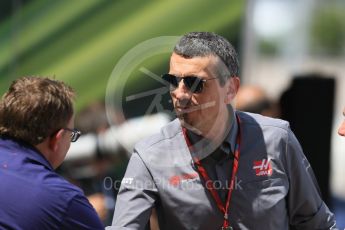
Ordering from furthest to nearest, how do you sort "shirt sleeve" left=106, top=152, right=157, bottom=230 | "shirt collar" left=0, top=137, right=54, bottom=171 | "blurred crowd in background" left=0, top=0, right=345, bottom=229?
"blurred crowd in background" left=0, top=0, right=345, bottom=229 → "shirt sleeve" left=106, top=152, right=157, bottom=230 → "shirt collar" left=0, top=137, right=54, bottom=171

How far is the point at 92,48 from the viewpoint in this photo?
5.26 metres

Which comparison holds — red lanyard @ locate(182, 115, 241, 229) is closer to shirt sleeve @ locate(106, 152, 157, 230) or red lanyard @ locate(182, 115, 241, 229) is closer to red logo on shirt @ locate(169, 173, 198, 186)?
red logo on shirt @ locate(169, 173, 198, 186)

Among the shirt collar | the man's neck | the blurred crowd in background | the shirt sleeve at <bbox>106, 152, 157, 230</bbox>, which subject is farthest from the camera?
the blurred crowd in background

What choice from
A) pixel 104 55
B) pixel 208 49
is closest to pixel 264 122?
pixel 208 49

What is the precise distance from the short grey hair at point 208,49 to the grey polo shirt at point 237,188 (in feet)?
Result: 0.91

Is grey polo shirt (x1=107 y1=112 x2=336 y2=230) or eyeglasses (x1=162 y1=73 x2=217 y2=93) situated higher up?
eyeglasses (x1=162 y1=73 x2=217 y2=93)

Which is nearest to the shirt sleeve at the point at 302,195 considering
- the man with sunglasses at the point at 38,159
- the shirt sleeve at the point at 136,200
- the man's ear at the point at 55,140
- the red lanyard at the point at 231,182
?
the red lanyard at the point at 231,182

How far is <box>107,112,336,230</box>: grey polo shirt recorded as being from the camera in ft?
10.5

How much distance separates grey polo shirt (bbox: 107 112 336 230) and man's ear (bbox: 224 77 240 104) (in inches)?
5.4

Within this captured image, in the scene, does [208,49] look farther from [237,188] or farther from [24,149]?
[24,149]

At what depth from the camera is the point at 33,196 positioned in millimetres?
2764

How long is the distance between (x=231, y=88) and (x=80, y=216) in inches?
36.7

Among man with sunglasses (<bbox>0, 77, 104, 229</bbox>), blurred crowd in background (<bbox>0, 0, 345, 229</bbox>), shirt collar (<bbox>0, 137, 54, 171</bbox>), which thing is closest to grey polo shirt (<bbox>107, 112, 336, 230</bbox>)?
man with sunglasses (<bbox>0, 77, 104, 229</bbox>)

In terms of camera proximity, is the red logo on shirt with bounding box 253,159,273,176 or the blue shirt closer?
the blue shirt
